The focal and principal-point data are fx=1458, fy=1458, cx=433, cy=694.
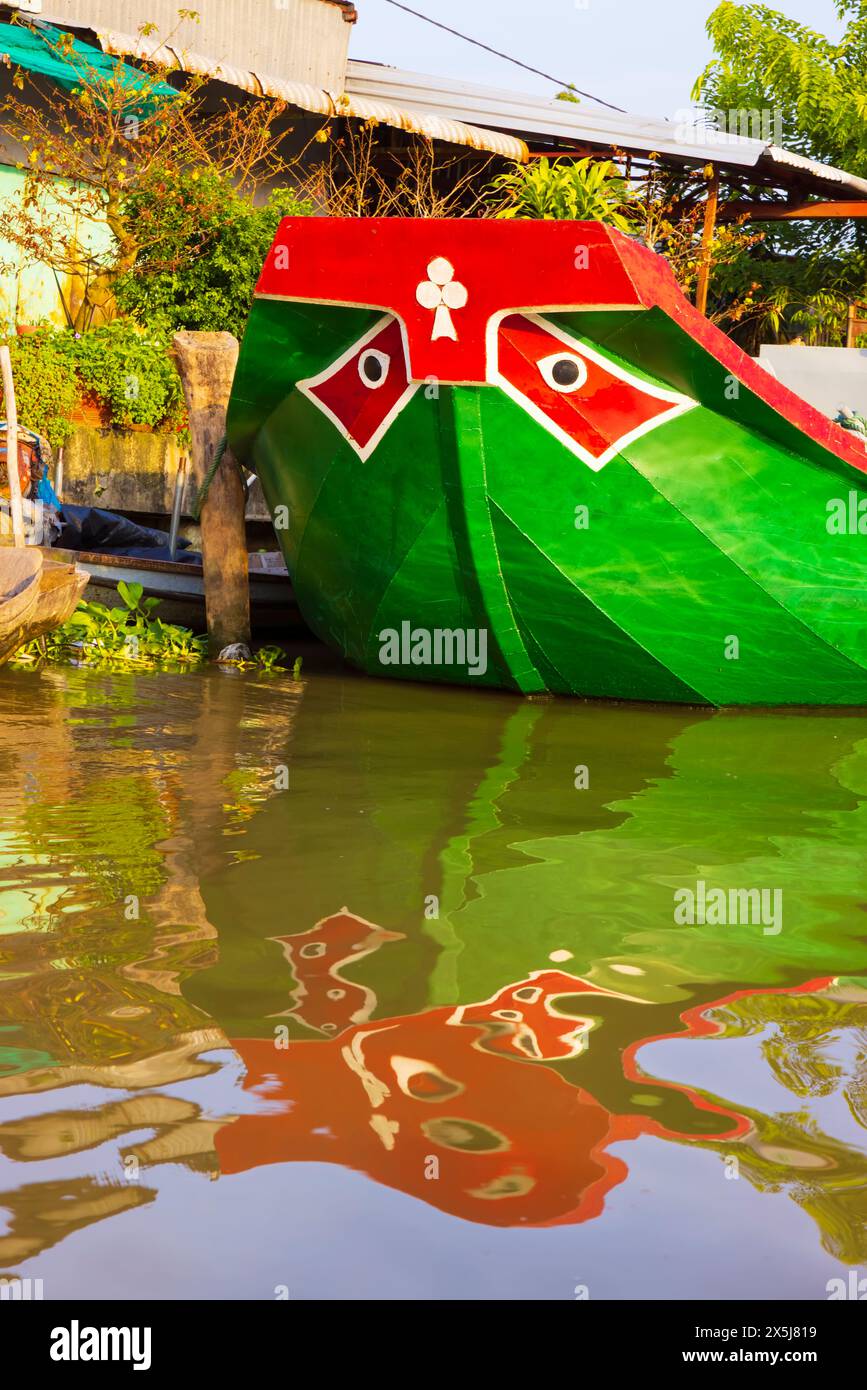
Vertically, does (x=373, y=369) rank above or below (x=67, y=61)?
below

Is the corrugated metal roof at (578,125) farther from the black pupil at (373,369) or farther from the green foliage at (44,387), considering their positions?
the black pupil at (373,369)

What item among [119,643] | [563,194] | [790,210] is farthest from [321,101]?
[119,643]

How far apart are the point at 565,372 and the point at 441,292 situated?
2.11ft

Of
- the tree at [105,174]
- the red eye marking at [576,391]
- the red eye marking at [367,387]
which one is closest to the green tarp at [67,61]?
the tree at [105,174]

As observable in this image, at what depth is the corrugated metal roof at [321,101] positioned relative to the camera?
1348cm

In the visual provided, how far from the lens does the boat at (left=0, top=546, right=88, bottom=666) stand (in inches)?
248

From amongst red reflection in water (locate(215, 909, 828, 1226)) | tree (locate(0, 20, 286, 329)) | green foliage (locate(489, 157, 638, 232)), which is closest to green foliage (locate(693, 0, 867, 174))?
tree (locate(0, 20, 286, 329))

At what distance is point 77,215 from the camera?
13266 millimetres

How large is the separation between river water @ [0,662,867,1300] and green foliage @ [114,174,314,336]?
26.2 feet

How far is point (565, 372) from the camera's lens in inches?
242

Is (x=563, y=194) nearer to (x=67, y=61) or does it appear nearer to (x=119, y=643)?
(x=119, y=643)
